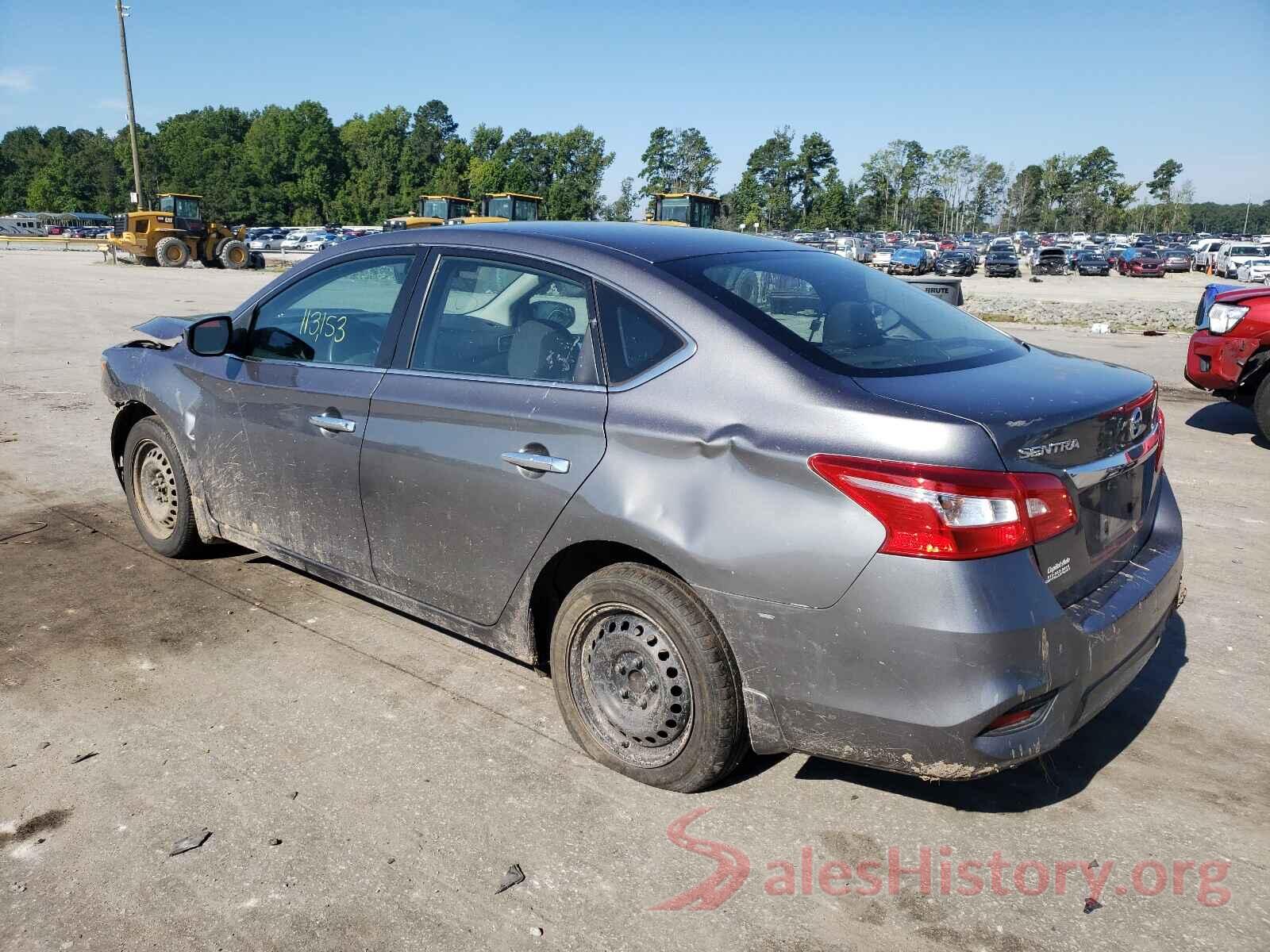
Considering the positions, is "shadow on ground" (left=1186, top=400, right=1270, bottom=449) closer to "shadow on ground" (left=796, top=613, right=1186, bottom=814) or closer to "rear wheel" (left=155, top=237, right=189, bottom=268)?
"shadow on ground" (left=796, top=613, right=1186, bottom=814)

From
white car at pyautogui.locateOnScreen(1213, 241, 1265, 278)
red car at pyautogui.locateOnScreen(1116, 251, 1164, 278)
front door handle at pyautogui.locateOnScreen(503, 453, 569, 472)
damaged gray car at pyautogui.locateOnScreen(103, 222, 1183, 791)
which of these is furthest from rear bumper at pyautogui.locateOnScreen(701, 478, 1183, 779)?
red car at pyautogui.locateOnScreen(1116, 251, 1164, 278)

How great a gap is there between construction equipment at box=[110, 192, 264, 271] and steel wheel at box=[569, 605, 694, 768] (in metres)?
36.8

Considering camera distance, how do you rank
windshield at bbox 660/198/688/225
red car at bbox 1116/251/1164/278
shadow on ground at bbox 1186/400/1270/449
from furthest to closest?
red car at bbox 1116/251/1164/278
windshield at bbox 660/198/688/225
shadow on ground at bbox 1186/400/1270/449

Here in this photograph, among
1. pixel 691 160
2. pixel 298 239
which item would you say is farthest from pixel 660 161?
pixel 298 239

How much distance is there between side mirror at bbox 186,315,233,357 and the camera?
4230 millimetres

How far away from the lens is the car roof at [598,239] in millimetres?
3307

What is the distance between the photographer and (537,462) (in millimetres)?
3080

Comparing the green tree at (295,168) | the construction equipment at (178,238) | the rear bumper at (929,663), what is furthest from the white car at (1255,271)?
the green tree at (295,168)

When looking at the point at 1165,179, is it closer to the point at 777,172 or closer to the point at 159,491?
the point at 777,172

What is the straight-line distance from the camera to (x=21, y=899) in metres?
2.53

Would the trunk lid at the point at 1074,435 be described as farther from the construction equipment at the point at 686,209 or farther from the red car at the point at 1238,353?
the construction equipment at the point at 686,209

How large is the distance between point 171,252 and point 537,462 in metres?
37.2

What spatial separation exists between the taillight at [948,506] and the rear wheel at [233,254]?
1535 inches

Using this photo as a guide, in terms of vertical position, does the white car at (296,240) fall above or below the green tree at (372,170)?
below
